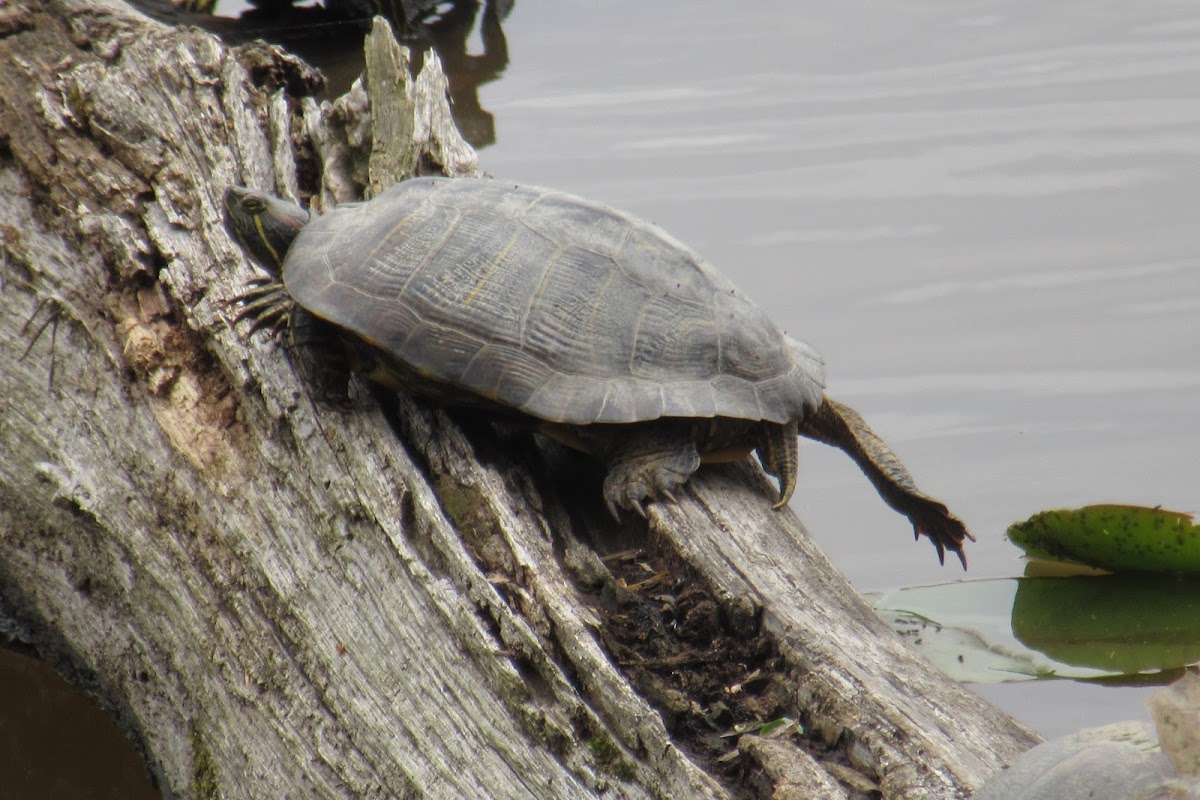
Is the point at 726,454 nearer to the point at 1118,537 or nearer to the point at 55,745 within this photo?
the point at 1118,537

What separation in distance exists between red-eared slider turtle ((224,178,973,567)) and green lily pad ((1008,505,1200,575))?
844 millimetres

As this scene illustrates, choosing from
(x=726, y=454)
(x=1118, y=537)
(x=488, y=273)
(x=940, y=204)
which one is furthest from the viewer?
(x=940, y=204)

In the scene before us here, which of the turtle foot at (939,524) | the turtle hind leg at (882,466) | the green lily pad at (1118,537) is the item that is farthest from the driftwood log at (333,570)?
the green lily pad at (1118,537)

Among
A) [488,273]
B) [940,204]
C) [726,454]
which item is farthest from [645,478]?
[940,204]

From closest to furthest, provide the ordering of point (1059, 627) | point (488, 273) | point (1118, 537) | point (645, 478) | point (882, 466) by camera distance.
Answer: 1. point (645, 478)
2. point (488, 273)
3. point (882, 466)
4. point (1118, 537)
5. point (1059, 627)

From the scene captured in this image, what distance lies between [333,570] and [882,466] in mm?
1437

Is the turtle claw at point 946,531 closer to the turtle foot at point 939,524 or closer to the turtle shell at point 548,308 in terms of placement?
the turtle foot at point 939,524

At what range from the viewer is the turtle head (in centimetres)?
283

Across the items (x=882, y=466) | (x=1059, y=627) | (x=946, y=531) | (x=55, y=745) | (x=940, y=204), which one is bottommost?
(x=55, y=745)

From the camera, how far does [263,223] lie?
112 inches

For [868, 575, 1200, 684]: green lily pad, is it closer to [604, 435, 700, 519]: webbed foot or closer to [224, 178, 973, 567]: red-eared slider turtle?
→ [224, 178, 973, 567]: red-eared slider turtle

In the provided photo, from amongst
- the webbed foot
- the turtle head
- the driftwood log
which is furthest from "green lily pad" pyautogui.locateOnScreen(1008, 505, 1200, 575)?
the turtle head

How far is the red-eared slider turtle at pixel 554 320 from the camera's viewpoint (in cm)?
259

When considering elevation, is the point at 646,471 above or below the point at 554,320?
below
